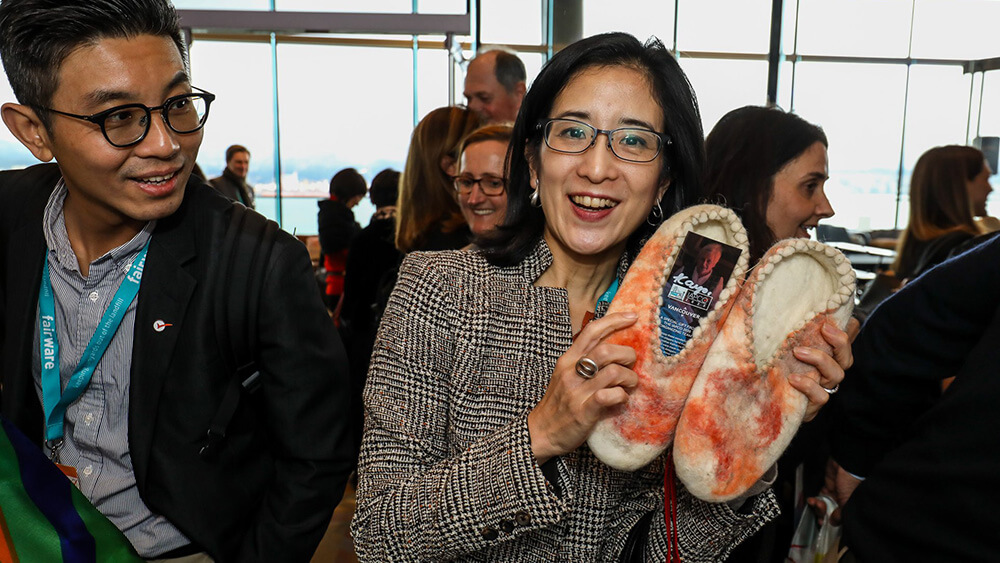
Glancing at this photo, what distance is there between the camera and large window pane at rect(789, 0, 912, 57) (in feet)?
32.5

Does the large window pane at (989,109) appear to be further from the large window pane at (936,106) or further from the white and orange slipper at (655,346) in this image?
the white and orange slipper at (655,346)

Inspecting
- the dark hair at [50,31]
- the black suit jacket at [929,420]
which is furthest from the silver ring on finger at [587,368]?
the dark hair at [50,31]

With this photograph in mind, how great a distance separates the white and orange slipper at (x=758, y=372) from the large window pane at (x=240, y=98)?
988cm

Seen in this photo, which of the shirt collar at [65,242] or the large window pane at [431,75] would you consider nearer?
the shirt collar at [65,242]

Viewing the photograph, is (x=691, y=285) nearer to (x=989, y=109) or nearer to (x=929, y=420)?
(x=929, y=420)

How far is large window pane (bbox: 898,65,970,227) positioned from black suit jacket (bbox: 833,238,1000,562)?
10283 millimetres

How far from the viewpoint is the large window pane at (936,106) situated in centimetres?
1043

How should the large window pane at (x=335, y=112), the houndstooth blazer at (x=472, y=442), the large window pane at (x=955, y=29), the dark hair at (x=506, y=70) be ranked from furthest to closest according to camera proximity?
the large window pane at (x=335, y=112), the large window pane at (x=955, y=29), the dark hair at (x=506, y=70), the houndstooth blazer at (x=472, y=442)

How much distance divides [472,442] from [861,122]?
1093cm

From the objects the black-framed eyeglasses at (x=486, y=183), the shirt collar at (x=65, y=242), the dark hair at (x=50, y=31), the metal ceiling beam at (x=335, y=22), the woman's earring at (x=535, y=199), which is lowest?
the shirt collar at (x=65, y=242)

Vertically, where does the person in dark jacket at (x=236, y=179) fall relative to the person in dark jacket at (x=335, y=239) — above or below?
above

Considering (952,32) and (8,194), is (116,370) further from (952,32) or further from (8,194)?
(952,32)

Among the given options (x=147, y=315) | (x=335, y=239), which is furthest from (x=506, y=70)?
(x=147, y=315)

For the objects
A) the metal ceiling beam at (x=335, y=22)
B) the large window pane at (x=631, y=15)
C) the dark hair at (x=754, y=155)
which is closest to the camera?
the dark hair at (x=754, y=155)
